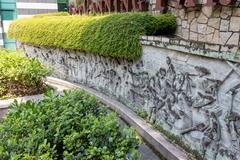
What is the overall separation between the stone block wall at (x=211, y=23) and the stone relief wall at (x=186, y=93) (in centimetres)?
75

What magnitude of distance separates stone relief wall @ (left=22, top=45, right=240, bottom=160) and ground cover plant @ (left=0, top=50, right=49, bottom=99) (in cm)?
154

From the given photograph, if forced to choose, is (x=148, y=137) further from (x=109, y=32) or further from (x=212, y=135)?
(x=109, y=32)

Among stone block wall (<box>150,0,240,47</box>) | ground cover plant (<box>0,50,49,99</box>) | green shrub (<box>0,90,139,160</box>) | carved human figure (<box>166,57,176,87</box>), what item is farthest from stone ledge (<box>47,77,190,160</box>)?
stone block wall (<box>150,0,240,47</box>)

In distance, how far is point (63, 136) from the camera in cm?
256

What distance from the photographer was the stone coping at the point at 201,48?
118 inches

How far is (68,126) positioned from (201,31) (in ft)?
9.69

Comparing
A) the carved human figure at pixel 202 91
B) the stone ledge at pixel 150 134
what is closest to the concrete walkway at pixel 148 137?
the stone ledge at pixel 150 134

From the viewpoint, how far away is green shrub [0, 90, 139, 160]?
2260 mm

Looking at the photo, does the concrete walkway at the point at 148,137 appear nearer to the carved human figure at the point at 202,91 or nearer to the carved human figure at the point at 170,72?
the carved human figure at the point at 202,91

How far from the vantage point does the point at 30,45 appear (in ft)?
33.8

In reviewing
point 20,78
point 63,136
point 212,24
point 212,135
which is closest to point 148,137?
point 212,135

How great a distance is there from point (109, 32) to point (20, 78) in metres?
1.94

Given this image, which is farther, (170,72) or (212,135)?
(170,72)

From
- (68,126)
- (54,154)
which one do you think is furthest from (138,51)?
(54,154)
